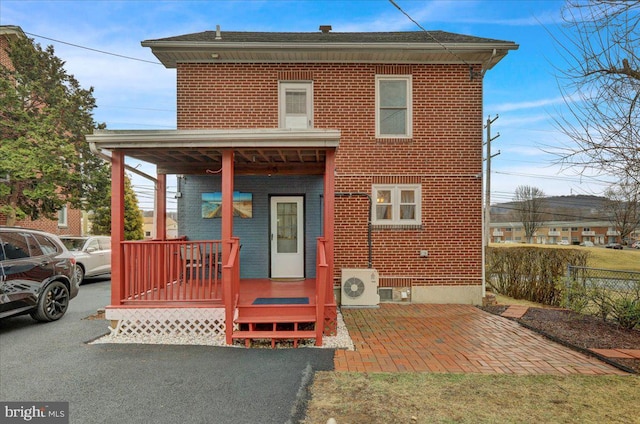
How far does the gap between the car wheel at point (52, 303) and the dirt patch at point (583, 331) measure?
8583 millimetres

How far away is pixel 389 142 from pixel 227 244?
4639 mm

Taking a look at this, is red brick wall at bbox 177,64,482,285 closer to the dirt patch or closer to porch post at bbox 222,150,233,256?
the dirt patch

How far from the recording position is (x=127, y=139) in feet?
17.5

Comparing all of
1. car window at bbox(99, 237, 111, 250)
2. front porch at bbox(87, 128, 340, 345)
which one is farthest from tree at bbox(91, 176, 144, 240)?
front porch at bbox(87, 128, 340, 345)

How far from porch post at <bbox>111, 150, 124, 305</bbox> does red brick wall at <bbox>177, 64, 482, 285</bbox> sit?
2.80 meters

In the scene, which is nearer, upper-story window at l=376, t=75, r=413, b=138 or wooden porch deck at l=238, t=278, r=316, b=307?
wooden porch deck at l=238, t=278, r=316, b=307

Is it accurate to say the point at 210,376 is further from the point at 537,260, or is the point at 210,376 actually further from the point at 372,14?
the point at 372,14

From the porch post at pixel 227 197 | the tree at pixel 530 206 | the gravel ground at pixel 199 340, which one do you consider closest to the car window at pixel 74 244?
the gravel ground at pixel 199 340

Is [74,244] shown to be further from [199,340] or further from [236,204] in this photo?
[199,340]

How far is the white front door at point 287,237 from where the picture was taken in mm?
8383

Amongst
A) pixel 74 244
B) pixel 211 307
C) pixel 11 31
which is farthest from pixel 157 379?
pixel 11 31

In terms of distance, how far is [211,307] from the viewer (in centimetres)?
545

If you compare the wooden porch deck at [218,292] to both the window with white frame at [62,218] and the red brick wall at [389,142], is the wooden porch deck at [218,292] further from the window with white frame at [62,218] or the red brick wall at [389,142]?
the window with white frame at [62,218]

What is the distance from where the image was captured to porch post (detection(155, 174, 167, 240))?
7734mm
